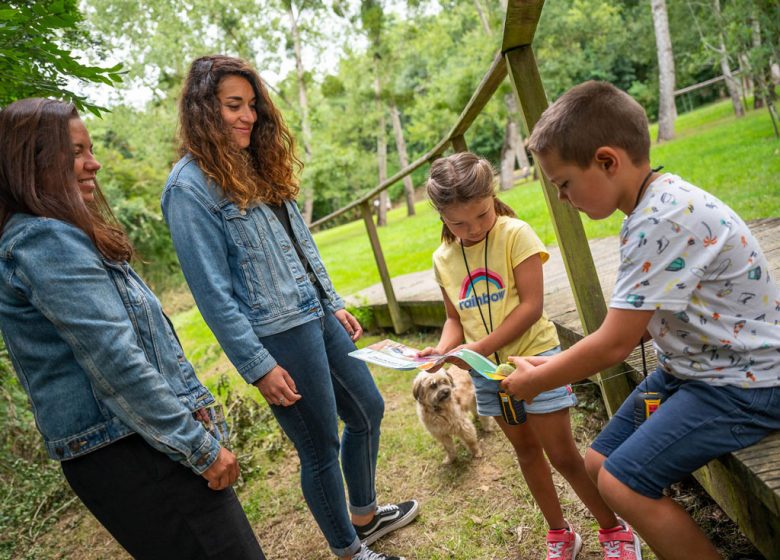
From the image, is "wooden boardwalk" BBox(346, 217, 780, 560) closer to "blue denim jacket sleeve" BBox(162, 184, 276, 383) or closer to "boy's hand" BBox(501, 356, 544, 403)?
"boy's hand" BBox(501, 356, 544, 403)

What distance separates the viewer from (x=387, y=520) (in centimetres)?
270

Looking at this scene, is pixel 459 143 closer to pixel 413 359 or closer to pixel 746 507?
pixel 413 359

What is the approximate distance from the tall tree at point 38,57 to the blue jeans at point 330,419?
1587 millimetres

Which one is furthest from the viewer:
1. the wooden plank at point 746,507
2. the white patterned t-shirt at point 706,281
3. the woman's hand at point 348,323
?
the woman's hand at point 348,323

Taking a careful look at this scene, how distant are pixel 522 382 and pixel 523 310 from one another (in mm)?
445

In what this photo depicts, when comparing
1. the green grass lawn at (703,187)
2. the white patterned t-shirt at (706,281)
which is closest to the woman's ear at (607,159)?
the white patterned t-shirt at (706,281)

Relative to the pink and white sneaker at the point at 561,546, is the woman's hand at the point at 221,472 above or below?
above

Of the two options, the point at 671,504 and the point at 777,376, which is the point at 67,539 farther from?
the point at 777,376

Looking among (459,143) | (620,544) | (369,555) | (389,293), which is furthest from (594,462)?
(389,293)

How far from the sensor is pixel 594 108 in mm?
1416

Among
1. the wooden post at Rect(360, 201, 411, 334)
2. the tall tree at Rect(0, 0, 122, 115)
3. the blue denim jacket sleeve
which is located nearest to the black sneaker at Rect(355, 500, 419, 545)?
the blue denim jacket sleeve

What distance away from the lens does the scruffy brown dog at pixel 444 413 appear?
322cm

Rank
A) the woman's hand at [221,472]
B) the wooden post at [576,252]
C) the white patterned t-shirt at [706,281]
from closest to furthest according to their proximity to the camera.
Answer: the white patterned t-shirt at [706,281] < the woman's hand at [221,472] < the wooden post at [576,252]

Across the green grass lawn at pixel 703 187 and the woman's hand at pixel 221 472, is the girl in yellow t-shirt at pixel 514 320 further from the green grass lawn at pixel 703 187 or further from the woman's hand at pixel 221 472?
the green grass lawn at pixel 703 187
